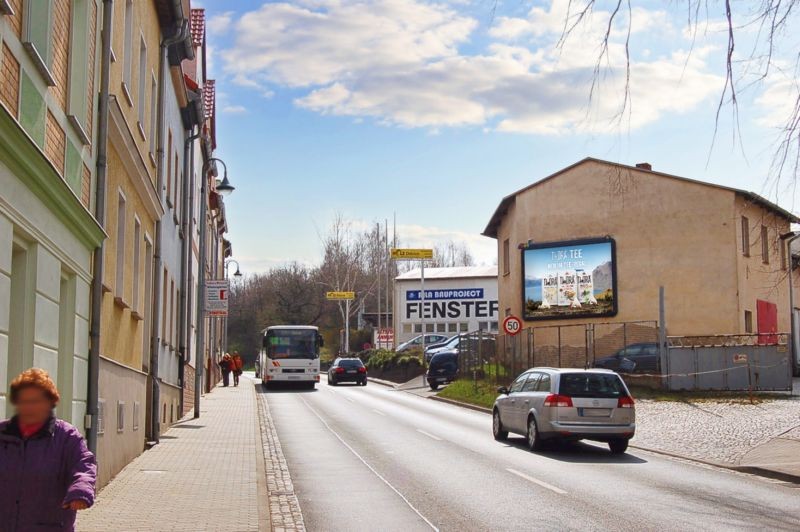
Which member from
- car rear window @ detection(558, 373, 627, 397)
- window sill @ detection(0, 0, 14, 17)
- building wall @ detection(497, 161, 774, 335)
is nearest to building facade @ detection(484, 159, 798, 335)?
building wall @ detection(497, 161, 774, 335)

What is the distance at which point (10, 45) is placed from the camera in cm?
729

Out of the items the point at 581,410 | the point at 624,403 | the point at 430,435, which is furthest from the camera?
the point at 430,435

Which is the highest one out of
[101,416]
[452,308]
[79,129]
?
[452,308]

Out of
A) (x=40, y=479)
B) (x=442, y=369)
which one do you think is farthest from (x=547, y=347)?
(x=40, y=479)

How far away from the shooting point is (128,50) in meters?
14.5

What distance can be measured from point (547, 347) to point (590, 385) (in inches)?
740

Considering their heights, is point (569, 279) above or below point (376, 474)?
above

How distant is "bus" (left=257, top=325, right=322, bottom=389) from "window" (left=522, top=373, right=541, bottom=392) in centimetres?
2636

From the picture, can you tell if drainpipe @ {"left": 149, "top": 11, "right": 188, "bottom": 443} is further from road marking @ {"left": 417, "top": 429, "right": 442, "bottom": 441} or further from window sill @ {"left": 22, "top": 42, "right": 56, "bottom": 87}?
window sill @ {"left": 22, "top": 42, "right": 56, "bottom": 87}

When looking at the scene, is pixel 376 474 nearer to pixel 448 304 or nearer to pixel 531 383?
pixel 531 383

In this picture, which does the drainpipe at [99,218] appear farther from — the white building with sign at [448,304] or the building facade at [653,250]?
the white building with sign at [448,304]

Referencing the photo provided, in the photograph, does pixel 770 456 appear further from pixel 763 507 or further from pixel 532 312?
pixel 532 312

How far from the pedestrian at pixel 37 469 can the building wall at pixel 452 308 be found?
74.4m

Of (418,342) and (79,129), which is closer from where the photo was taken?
(79,129)
